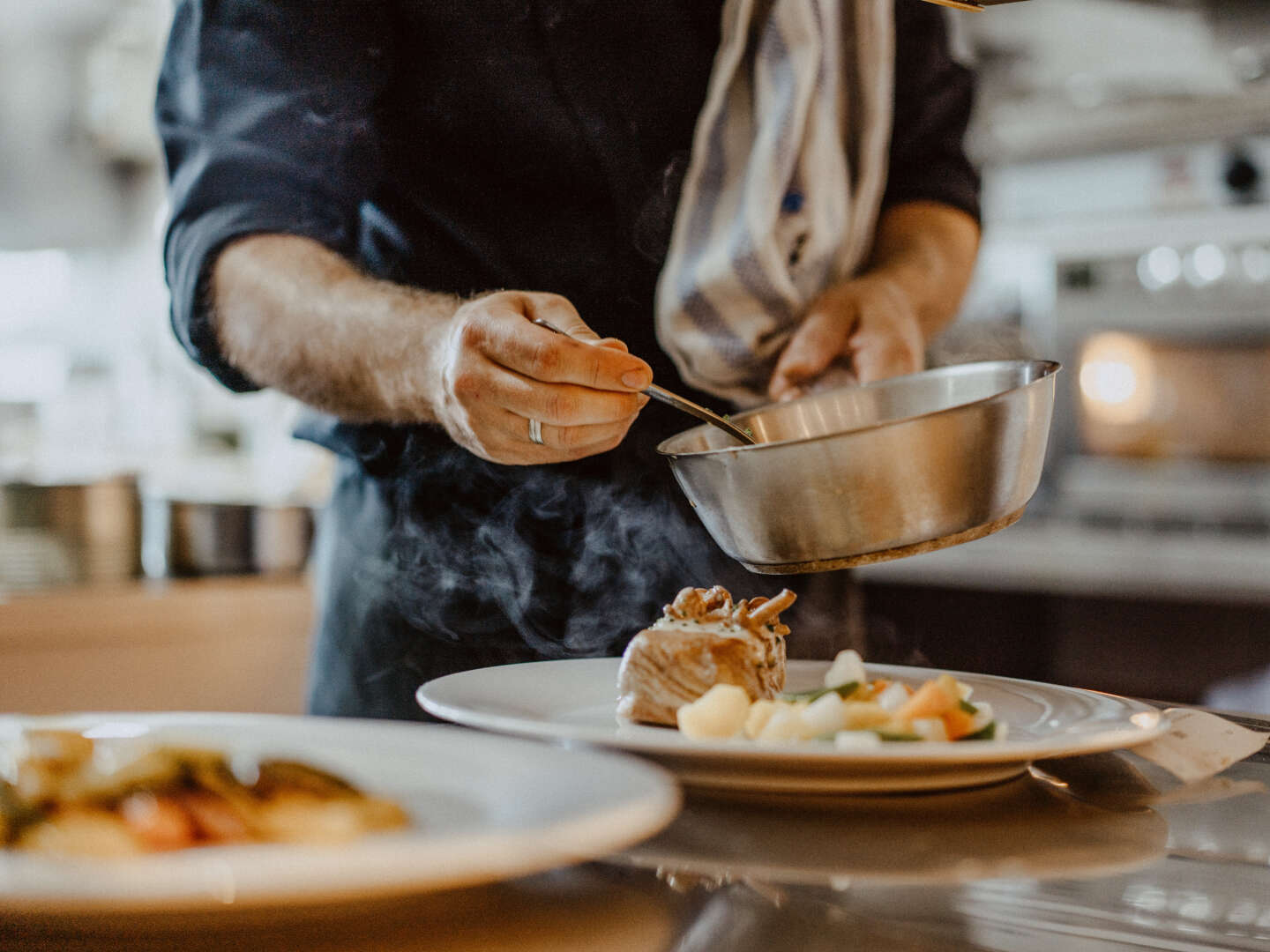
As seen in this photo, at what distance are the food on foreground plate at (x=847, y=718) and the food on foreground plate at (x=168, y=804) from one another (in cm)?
18

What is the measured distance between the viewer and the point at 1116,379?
8.23ft

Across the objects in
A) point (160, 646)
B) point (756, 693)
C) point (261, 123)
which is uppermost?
point (261, 123)

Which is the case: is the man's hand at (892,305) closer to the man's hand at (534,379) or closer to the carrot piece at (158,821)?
the man's hand at (534,379)

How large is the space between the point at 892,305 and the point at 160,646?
1575 mm

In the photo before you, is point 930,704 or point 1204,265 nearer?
point 930,704

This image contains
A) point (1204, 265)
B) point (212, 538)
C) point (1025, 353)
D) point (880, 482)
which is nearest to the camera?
point (880, 482)

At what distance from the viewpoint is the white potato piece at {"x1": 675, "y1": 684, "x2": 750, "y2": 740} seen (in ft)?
1.76

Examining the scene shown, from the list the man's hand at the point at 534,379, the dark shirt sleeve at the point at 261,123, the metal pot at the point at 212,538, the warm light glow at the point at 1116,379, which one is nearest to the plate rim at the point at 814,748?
Answer: the man's hand at the point at 534,379

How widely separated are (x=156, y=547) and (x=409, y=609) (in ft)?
4.48

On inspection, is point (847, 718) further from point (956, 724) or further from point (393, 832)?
point (393, 832)

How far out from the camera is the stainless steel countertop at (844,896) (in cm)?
35

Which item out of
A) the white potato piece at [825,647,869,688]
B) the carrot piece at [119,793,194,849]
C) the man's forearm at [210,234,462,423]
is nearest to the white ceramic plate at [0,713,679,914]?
the carrot piece at [119,793,194,849]

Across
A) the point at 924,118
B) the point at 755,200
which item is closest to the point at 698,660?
the point at 755,200

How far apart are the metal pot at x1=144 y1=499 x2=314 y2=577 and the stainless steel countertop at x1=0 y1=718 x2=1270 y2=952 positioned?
1884 millimetres
